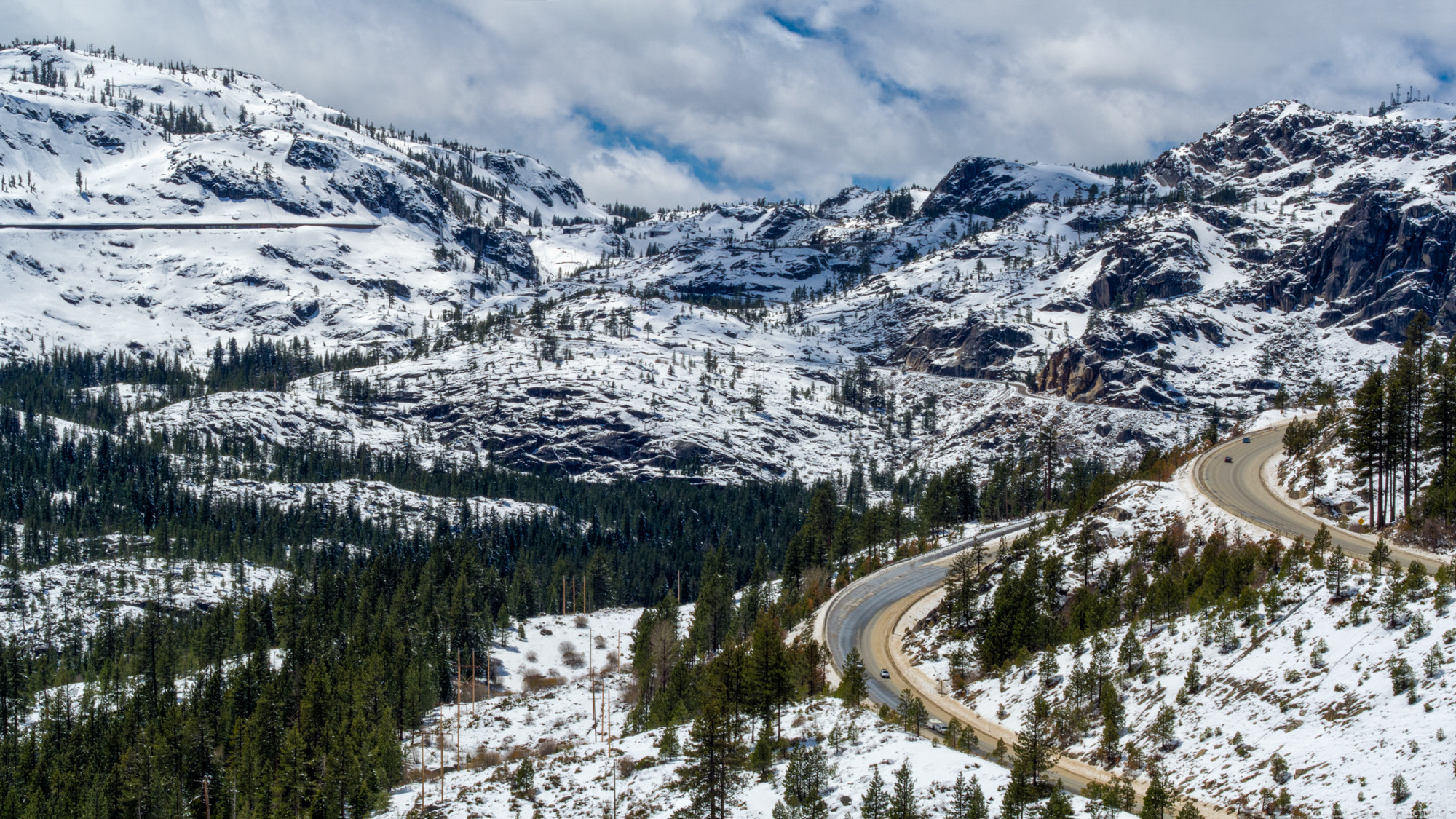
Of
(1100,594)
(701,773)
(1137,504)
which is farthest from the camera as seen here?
(1137,504)

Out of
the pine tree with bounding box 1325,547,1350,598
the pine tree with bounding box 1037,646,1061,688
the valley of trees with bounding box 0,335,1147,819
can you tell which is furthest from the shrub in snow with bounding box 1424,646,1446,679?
the valley of trees with bounding box 0,335,1147,819

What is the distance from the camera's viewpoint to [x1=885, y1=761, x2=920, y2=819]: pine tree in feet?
123

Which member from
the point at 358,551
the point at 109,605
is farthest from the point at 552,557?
the point at 109,605

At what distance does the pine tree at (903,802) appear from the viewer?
37594 millimetres

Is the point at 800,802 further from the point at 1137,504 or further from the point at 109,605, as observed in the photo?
the point at 109,605

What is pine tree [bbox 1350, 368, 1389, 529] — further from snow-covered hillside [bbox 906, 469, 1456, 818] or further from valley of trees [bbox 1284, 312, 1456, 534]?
snow-covered hillside [bbox 906, 469, 1456, 818]

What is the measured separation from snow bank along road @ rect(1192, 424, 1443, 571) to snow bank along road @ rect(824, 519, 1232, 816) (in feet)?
62.0

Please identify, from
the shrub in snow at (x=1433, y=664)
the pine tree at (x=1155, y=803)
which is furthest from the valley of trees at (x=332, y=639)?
the shrub in snow at (x=1433, y=664)

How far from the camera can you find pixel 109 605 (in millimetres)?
141500

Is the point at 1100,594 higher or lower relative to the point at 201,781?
higher

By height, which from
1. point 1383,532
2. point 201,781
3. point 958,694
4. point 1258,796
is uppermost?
point 1383,532

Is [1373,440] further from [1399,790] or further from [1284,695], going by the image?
[1399,790]

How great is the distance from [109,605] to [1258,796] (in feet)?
525

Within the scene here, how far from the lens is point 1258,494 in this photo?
75812mm
